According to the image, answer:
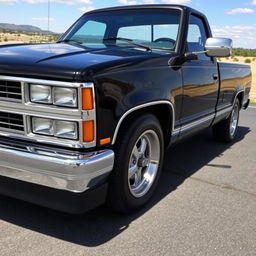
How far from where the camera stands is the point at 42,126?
2.95 metres

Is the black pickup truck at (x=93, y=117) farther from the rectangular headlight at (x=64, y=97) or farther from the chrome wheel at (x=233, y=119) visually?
the chrome wheel at (x=233, y=119)

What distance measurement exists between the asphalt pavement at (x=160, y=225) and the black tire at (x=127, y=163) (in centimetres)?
15

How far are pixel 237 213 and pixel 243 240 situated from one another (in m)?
0.54

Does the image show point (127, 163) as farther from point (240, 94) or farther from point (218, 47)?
point (240, 94)

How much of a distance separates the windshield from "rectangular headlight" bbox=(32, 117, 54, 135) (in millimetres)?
1580

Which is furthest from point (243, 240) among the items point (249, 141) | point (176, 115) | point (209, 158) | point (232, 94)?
point (249, 141)

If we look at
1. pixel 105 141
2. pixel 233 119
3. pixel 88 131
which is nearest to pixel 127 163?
pixel 105 141

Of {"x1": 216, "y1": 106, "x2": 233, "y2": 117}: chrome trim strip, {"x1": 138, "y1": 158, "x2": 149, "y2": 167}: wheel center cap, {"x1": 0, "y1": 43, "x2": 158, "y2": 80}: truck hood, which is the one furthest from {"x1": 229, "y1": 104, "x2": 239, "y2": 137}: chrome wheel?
{"x1": 0, "y1": 43, "x2": 158, "y2": 80}: truck hood

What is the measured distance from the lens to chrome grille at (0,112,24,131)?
3.01m

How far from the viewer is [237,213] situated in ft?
12.4

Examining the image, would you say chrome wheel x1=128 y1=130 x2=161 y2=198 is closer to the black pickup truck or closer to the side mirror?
the black pickup truck

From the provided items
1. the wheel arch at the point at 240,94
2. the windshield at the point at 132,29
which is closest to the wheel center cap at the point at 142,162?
the windshield at the point at 132,29

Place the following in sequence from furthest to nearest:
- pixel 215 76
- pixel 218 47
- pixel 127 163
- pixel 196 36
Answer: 1. pixel 215 76
2. pixel 196 36
3. pixel 218 47
4. pixel 127 163

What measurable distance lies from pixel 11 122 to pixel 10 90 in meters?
0.25
